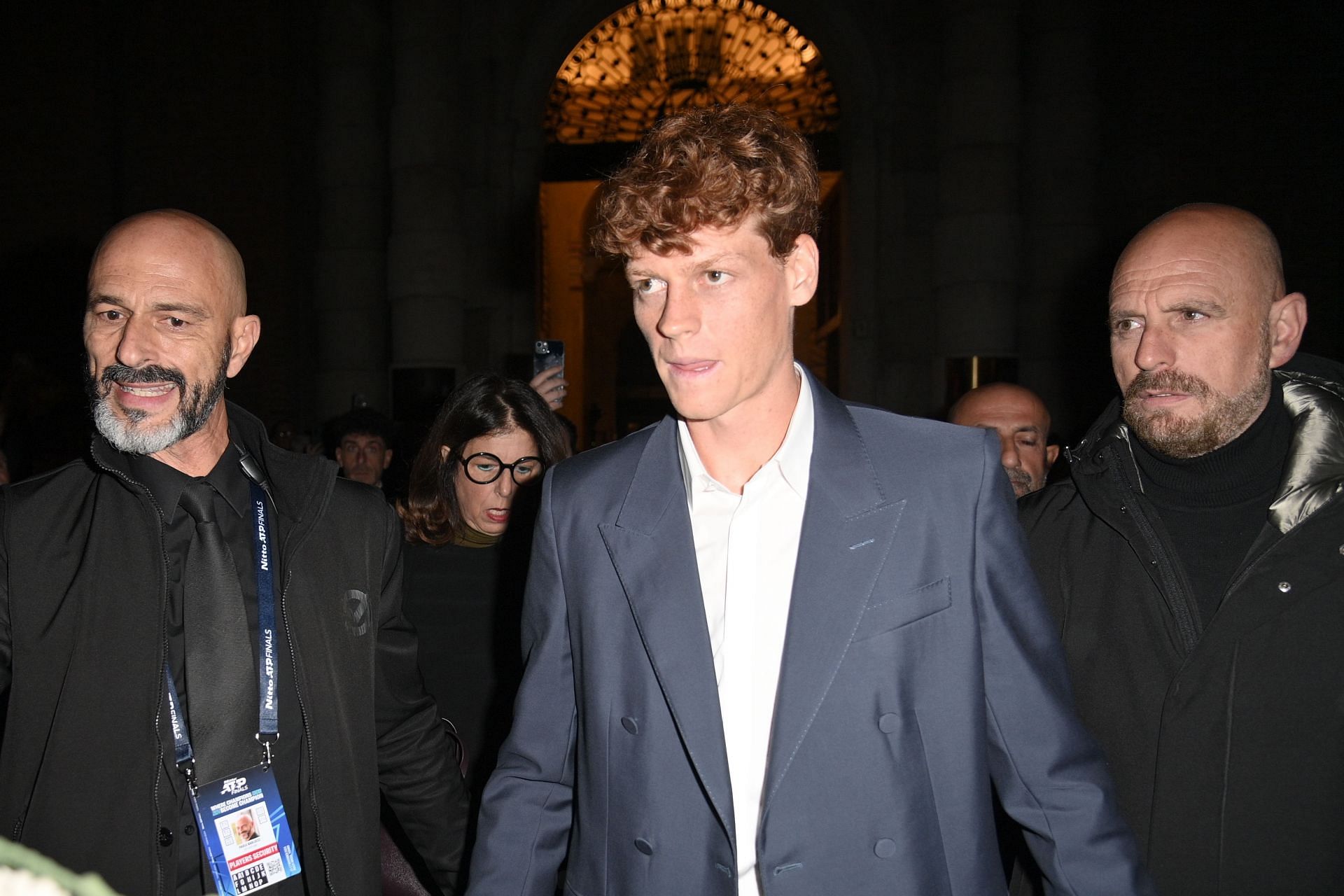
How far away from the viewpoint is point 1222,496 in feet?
6.98

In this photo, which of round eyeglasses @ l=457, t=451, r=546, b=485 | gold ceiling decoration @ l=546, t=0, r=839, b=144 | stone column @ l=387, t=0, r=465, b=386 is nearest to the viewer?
round eyeglasses @ l=457, t=451, r=546, b=485

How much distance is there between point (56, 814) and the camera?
1.82 meters

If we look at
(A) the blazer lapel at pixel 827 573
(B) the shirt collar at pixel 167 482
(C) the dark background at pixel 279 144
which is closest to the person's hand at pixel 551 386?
(B) the shirt collar at pixel 167 482

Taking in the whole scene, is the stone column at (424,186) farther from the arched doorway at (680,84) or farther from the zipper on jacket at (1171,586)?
the zipper on jacket at (1171,586)

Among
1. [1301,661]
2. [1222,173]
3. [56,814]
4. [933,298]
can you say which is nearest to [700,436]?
[1301,661]

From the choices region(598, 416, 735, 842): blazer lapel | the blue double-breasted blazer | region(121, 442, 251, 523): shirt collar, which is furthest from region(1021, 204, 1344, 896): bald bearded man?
region(121, 442, 251, 523): shirt collar

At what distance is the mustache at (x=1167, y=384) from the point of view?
7.01 feet

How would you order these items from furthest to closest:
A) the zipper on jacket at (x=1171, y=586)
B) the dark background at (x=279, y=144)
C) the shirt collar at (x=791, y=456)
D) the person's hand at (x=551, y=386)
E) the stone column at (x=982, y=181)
Answer: the dark background at (x=279, y=144) < the stone column at (x=982, y=181) < the person's hand at (x=551, y=386) < the zipper on jacket at (x=1171, y=586) < the shirt collar at (x=791, y=456)

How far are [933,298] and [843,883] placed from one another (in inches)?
345

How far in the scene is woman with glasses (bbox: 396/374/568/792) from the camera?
9.68ft

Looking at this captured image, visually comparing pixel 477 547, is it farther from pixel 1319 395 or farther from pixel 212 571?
pixel 1319 395

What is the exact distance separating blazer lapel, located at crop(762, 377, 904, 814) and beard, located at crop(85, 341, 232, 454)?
1.49 metres

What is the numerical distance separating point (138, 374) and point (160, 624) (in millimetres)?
584

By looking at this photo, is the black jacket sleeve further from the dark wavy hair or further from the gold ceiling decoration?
the gold ceiling decoration
